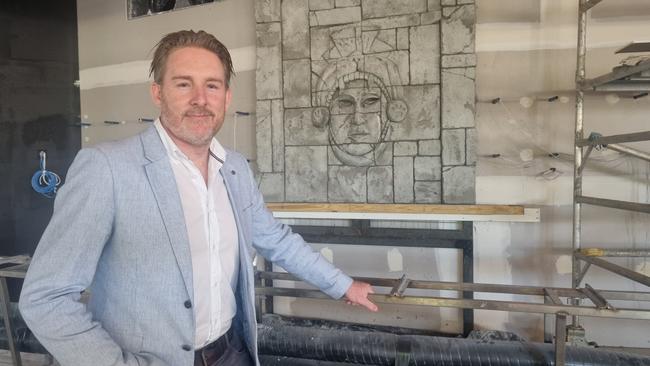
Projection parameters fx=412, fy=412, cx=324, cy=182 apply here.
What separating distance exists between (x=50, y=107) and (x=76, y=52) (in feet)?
2.15

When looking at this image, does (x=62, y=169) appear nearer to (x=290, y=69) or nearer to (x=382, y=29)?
(x=290, y=69)

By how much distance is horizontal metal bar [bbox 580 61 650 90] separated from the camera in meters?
1.76

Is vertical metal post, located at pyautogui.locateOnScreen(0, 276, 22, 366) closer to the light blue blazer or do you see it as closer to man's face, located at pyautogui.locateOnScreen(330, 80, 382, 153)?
the light blue blazer

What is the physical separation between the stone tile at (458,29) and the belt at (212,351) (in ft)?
8.03

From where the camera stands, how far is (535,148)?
109 inches

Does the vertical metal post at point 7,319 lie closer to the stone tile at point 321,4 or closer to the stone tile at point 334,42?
the stone tile at point 334,42

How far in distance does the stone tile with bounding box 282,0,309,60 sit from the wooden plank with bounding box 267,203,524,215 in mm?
1180

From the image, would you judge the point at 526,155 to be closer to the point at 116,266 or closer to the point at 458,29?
the point at 458,29

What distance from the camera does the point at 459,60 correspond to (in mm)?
2852

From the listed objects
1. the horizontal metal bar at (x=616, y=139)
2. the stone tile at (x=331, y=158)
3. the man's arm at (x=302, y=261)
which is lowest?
the man's arm at (x=302, y=261)

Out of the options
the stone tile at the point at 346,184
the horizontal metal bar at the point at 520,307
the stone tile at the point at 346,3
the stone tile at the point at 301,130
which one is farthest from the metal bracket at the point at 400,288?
the stone tile at the point at 346,3

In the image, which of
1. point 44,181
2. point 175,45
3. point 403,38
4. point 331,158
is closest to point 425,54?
point 403,38

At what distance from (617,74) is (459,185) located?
1.15m

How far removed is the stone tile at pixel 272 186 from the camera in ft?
10.8
